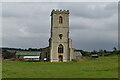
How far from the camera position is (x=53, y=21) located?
5619cm

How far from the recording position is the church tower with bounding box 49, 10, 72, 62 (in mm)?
55625

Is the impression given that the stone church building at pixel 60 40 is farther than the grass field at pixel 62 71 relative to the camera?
Yes

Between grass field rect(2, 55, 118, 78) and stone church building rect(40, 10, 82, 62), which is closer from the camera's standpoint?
grass field rect(2, 55, 118, 78)

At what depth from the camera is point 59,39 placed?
184ft

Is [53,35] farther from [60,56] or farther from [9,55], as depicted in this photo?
[9,55]

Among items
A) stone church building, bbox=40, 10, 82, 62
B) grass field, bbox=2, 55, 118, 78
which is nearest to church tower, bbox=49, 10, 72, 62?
stone church building, bbox=40, 10, 82, 62

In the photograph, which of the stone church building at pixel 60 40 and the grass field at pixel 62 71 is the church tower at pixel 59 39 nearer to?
the stone church building at pixel 60 40

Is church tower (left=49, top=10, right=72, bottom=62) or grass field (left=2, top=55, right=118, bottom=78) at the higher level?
church tower (left=49, top=10, right=72, bottom=62)

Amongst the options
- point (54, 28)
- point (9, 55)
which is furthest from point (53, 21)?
point (9, 55)

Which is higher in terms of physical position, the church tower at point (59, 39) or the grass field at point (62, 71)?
the church tower at point (59, 39)

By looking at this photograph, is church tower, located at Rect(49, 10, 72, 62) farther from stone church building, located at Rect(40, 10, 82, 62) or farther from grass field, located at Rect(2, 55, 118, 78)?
grass field, located at Rect(2, 55, 118, 78)

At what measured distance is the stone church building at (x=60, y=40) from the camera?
182 ft

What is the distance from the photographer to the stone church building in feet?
182

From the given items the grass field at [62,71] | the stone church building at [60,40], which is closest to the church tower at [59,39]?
the stone church building at [60,40]
